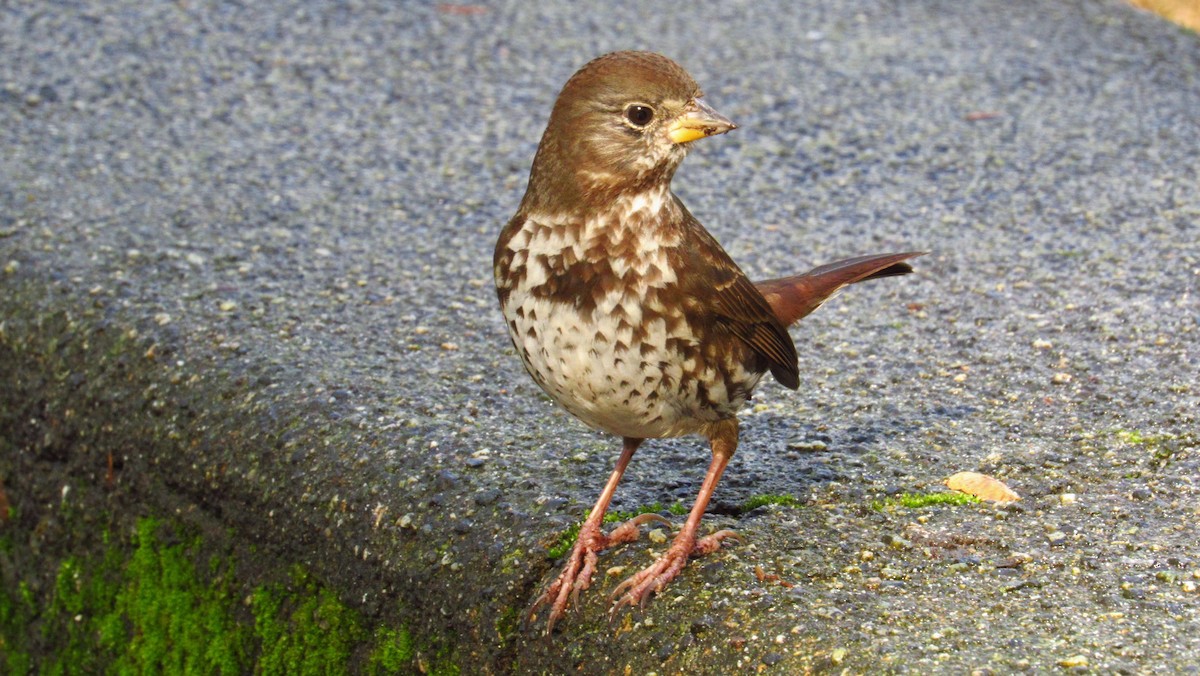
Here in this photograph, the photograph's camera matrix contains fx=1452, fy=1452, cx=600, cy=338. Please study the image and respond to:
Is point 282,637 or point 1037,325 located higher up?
point 1037,325

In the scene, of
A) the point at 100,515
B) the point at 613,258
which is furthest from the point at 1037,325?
the point at 100,515

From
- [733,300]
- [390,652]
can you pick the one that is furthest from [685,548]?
[390,652]

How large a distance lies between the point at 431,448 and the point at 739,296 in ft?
3.09

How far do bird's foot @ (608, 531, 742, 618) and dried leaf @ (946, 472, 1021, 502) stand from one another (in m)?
0.71

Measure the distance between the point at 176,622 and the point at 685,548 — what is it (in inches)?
62.8

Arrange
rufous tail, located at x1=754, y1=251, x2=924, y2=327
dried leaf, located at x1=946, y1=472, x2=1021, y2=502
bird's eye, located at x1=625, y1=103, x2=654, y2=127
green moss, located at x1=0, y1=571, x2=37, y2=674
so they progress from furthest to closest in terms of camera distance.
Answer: green moss, located at x1=0, y1=571, x2=37, y2=674 < rufous tail, located at x1=754, y1=251, x2=924, y2=327 < dried leaf, located at x1=946, y1=472, x2=1021, y2=502 < bird's eye, located at x1=625, y1=103, x2=654, y2=127

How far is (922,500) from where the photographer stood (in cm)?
348

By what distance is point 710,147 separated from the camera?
6230 millimetres

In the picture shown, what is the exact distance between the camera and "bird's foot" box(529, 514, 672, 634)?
3152mm

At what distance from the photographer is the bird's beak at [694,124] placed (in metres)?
3.23

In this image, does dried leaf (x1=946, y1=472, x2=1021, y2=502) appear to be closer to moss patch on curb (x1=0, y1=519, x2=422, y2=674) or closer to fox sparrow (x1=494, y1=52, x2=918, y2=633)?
fox sparrow (x1=494, y1=52, x2=918, y2=633)

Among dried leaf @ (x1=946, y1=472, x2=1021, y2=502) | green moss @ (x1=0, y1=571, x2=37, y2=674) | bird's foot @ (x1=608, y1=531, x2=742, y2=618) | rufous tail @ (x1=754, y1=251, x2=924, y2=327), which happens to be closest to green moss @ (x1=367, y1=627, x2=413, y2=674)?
bird's foot @ (x1=608, y1=531, x2=742, y2=618)

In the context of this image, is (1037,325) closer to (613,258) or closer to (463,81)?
(613,258)

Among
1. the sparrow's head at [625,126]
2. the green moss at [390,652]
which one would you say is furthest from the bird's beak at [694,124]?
the green moss at [390,652]
